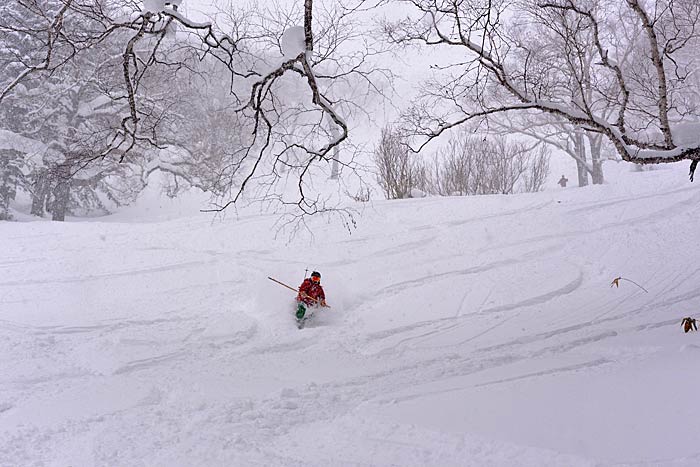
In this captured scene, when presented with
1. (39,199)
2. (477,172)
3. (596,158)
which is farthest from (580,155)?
(39,199)

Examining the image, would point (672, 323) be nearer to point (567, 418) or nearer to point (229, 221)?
point (567, 418)

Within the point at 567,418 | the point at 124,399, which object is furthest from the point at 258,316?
the point at 567,418

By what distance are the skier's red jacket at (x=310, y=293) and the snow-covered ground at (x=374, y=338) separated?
0.36 metres

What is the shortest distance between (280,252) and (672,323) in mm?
7489

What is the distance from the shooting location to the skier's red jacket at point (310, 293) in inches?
290

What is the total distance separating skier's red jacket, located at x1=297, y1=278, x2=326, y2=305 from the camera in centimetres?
736

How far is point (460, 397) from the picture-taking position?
4.21 meters

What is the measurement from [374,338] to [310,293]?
1401 millimetres

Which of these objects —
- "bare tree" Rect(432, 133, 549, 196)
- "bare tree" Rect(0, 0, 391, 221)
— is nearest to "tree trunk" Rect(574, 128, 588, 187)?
"bare tree" Rect(432, 133, 549, 196)

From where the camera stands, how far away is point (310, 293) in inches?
292

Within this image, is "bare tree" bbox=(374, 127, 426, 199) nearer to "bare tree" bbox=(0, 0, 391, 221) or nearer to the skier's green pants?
"bare tree" bbox=(0, 0, 391, 221)

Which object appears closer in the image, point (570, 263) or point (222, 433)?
point (222, 433)

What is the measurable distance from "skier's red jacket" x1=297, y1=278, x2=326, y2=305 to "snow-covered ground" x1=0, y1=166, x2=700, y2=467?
0.36 meters

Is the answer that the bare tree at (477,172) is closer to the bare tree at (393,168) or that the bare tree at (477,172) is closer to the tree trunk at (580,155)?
the bare tree at (393,168)
